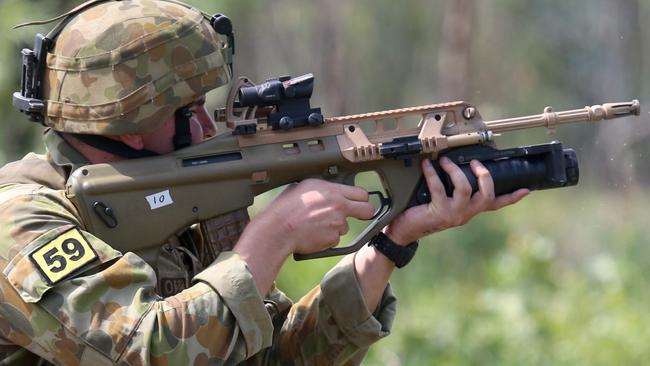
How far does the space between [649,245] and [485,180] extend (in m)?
4.69

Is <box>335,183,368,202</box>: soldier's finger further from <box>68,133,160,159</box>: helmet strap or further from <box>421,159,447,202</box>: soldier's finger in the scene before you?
<box>68,133,160,159</box>: helmet strap

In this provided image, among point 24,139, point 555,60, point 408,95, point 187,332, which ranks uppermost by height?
point 187,332

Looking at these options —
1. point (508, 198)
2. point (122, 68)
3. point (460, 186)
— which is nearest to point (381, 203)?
point (460, 186)

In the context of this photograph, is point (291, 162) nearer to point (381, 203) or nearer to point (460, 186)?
point (381, 203)

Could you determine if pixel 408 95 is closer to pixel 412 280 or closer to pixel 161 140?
pixel 412 280

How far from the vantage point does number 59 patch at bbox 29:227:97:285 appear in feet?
9.58

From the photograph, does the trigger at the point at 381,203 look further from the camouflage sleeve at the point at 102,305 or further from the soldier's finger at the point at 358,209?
the camouflage sleeve at the point at 102,305

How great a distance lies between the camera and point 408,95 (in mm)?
27281

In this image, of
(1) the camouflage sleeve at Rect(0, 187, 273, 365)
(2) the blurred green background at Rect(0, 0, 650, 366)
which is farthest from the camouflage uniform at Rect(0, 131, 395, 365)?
(2) the blurred green background at Rect(0, 0, 650, 366)

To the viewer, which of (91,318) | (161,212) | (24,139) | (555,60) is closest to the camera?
(91,318)

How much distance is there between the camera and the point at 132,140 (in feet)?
10.9

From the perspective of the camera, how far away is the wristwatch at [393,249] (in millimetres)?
3547

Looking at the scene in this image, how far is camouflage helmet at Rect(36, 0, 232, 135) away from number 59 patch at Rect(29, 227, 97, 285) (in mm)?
398

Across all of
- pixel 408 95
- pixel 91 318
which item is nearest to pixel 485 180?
pixel 91 318
